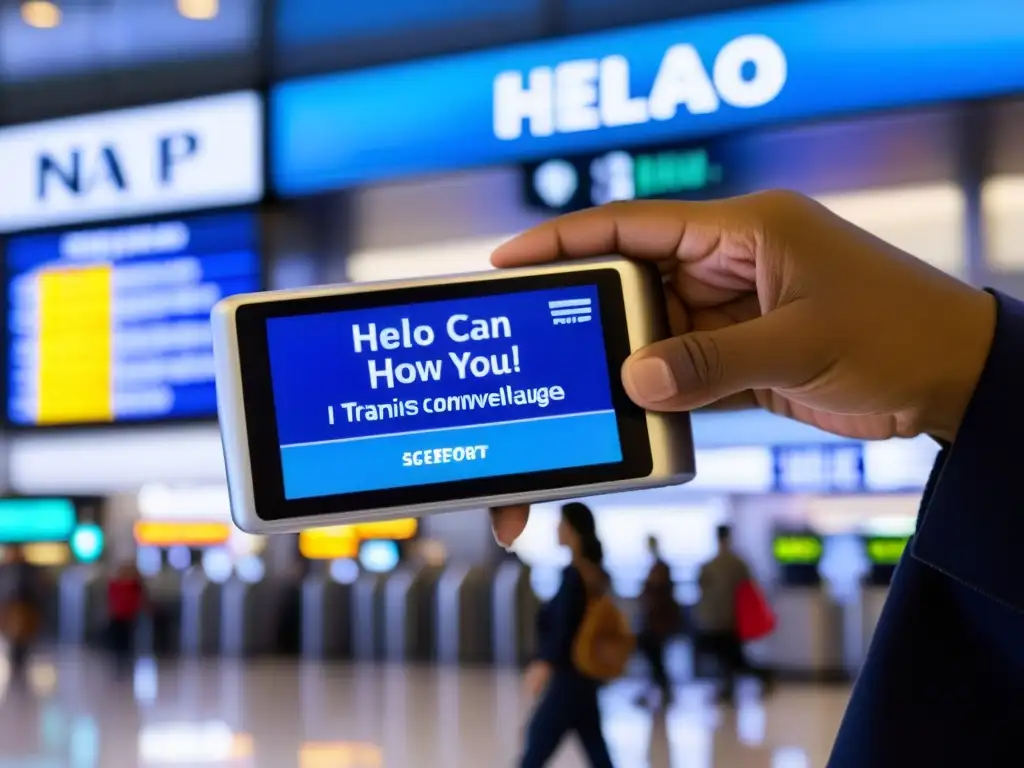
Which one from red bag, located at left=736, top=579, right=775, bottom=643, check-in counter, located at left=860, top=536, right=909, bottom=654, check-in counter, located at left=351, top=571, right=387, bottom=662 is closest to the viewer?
red bag, located at left=736, top=579, right=775, bottom=643

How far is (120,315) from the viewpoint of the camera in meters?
11.3

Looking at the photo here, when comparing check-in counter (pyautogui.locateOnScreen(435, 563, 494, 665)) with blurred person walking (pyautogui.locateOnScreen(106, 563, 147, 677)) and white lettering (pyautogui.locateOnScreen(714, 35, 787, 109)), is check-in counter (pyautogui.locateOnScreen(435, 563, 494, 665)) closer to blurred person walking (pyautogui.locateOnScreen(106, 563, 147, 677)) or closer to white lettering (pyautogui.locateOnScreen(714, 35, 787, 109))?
blurred person walking (pyautogui.locateOnScreen(106, 563, 147, 677))

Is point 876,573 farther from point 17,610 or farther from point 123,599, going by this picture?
point 17,610

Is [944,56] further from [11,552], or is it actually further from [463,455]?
[11,552]

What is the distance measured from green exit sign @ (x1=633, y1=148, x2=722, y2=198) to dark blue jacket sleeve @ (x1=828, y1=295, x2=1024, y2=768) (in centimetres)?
800

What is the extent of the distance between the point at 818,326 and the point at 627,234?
0.32m

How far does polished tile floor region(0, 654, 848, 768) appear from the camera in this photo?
7.56m

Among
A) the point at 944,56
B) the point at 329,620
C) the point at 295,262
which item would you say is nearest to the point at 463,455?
the point at 944,56

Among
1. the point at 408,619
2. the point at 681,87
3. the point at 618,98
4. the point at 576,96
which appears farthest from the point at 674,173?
the point at 408,619

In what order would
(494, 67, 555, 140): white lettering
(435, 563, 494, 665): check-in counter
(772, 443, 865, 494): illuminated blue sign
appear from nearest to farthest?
(494, 67, 555, 140): white lettering
(772, 443, 865, 494): illuminated blue sign
(435, 563, 494, 665): check-in counter

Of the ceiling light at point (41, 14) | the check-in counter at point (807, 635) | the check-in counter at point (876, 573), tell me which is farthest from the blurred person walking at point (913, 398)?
the ceiling light at point (41, 14)

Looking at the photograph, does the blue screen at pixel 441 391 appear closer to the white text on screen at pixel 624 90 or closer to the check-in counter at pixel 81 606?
the white text on screen at pixel 624 90

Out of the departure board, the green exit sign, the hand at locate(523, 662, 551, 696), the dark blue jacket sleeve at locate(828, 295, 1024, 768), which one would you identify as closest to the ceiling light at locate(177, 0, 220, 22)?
the departure board

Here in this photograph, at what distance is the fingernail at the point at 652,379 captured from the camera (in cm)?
124
